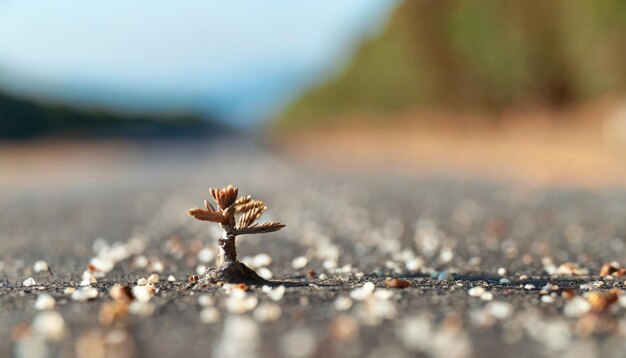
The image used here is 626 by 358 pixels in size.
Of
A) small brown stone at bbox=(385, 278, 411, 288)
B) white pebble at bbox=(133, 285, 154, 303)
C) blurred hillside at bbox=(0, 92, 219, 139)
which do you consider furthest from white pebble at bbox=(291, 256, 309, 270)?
blurred hillside at bbox=(0, 92, 219, 139)

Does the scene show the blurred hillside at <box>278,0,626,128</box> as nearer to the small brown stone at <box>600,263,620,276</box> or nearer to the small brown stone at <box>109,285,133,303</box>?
the small brown stone at <box>600,263,620,276</box>

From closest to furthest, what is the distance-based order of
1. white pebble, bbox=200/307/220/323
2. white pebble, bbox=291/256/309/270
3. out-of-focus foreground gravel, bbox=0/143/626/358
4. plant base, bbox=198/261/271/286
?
out-of-focus foreground gravel, bbox=0/143/626/358
white pebble, bbox=200/307/220/323
plant base, bbox=198/261/271/286
white pebble, bbox=291/256/309/270

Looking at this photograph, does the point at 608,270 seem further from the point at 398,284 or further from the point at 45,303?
the point at 45,303

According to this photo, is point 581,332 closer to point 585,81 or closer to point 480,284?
point 480,284

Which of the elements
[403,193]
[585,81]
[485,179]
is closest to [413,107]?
[585,81]

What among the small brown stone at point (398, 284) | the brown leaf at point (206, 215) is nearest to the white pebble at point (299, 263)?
Result: the brown leaf at point (206, 215)

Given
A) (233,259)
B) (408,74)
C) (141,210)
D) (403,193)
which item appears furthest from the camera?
A: (408,74)

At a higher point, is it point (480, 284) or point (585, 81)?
point (585, 81)
